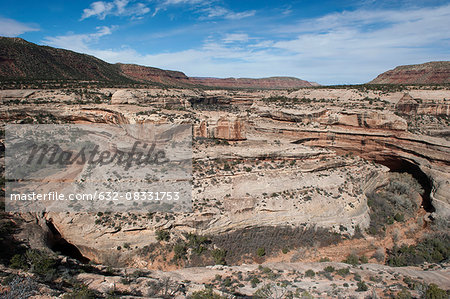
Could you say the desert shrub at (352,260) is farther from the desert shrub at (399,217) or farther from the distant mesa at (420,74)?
the distant mesa at (420,74)

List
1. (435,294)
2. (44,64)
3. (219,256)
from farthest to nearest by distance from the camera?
(44,64) < (219,256) < (435,294)

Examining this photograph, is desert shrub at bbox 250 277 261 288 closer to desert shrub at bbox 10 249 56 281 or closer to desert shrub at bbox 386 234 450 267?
desert shrub at bbox 10 249 56 281

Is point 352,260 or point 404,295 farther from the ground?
point 404,295

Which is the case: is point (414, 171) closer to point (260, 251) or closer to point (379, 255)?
point (379, 255)

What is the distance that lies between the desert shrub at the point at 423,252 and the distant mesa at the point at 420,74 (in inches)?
2701

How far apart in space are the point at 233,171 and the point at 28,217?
12.5 meters

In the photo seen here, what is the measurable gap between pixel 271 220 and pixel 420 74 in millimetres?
86579

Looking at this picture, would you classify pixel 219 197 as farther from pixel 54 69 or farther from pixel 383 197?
pixel 54 69

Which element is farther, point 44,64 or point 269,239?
point 44,64

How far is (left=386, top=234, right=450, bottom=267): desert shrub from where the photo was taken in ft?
46.5

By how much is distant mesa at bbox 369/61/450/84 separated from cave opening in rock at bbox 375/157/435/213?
61.3 m

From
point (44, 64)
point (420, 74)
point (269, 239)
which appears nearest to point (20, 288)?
point (269, 239)

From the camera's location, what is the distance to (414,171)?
2102 centimetres

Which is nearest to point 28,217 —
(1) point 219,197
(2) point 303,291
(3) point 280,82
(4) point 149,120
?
(4) point 149,120
